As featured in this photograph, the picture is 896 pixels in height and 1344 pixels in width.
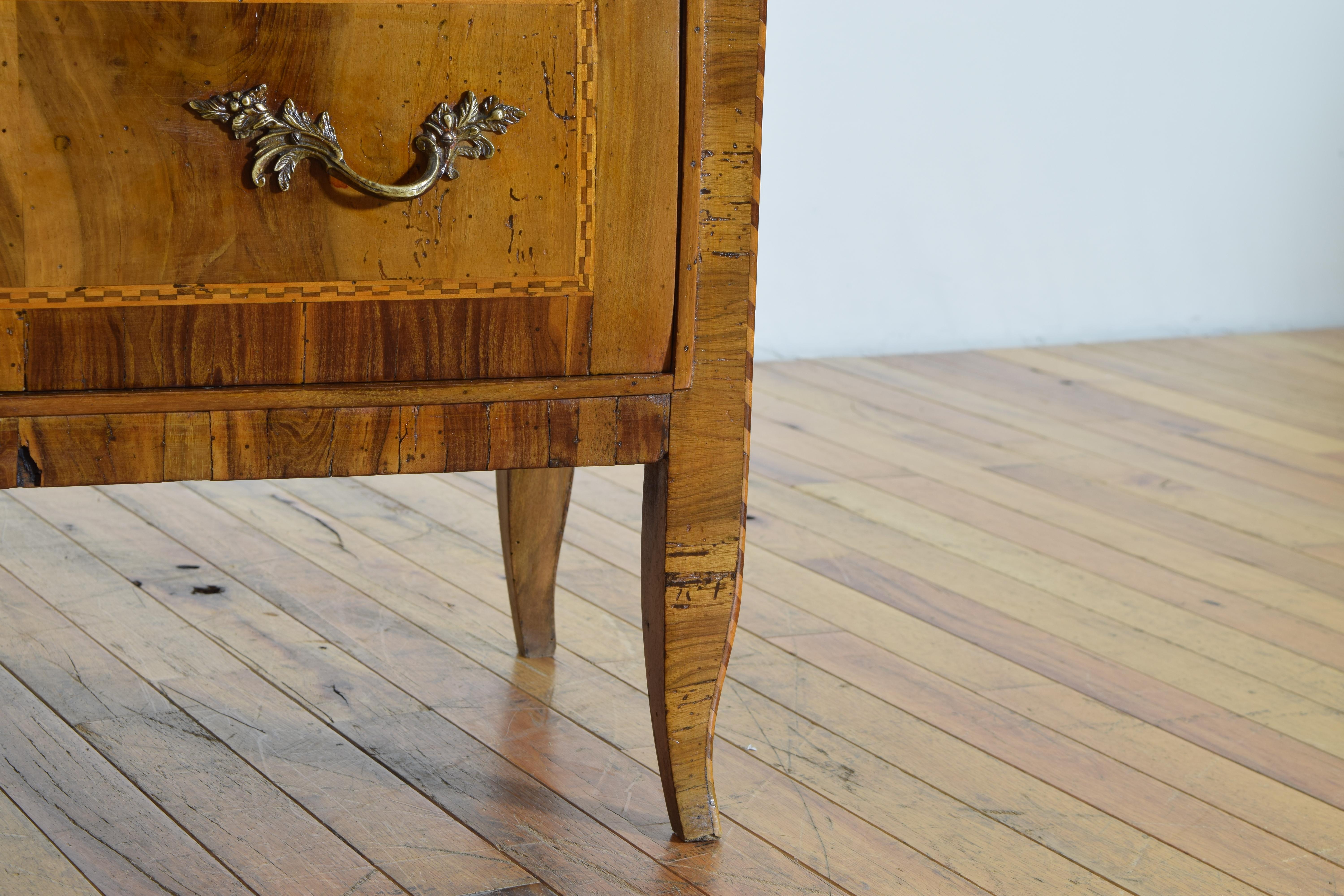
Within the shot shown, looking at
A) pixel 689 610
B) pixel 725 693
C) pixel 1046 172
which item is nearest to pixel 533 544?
pixel 725 693

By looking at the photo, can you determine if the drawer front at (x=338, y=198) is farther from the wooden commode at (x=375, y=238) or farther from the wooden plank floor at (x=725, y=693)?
the wooden plank floor at (x=725, y=693)

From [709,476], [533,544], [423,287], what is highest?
[423,287]

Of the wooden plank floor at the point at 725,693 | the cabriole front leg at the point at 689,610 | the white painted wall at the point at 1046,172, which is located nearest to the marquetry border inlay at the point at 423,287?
the cabriole front leg at the point at 689,610

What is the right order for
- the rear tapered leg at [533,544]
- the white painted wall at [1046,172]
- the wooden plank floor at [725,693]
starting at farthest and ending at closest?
the white painted wall at [1046,172] < the rear tapered leg at [533,544] < the wooden plank floor at [725,693]

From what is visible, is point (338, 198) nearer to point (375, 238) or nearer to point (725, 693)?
point (375, 238)

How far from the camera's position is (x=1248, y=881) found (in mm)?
923

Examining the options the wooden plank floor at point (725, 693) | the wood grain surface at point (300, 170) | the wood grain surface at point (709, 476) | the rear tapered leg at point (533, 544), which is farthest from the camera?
the rear tapered leg at point (533, 544)

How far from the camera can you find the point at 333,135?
0.69 metres

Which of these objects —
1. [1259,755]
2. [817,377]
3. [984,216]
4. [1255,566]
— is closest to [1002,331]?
[984,216]

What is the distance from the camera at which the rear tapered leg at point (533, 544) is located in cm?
115

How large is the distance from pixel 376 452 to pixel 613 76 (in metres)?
0.23

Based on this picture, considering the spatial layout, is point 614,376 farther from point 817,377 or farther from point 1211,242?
point 1211,242

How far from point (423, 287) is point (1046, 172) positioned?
7.46 feet

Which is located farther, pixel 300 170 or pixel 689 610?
pixel 689 610
